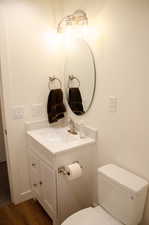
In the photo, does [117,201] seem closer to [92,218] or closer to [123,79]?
[92,218]

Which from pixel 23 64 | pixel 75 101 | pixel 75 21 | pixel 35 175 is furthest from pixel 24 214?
pixel 75 21

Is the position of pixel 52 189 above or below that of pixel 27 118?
below

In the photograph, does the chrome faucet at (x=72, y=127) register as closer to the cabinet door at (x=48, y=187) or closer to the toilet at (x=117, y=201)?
the cabinet door at (x=48, y=187)

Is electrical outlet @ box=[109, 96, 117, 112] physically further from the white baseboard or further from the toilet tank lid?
the white baseboard

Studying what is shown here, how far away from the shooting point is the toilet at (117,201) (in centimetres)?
137

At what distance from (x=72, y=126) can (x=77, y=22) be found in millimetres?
1127

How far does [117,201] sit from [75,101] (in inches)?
45.0

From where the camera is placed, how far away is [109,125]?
1.75 metres

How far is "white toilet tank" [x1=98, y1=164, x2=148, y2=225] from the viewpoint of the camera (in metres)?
1.37

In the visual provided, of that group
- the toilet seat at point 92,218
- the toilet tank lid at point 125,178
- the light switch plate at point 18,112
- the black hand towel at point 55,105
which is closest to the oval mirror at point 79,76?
the black hand towel at point 55,105

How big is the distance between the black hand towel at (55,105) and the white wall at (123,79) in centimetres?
54

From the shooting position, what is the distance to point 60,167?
1728mm

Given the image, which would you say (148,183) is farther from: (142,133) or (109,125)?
(109,125)

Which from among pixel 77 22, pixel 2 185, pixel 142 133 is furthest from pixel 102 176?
pixel 2 185
